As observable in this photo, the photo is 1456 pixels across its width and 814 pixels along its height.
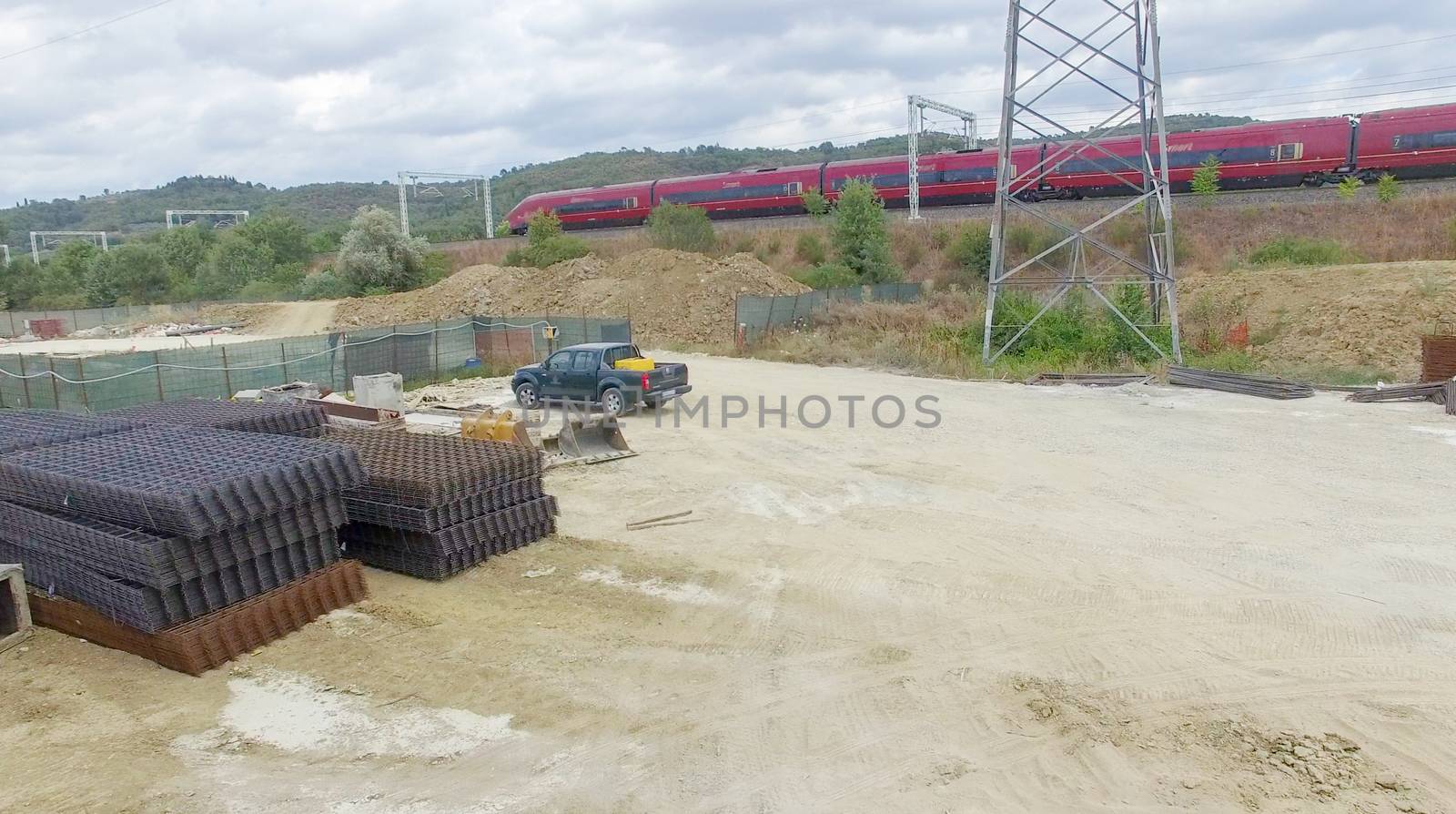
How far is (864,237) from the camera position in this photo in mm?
38906

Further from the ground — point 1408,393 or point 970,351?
point 970,351

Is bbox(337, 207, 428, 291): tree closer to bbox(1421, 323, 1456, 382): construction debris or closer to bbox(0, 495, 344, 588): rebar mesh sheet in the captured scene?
bbox(0, 495, 344, 588): rebar mesh sheet

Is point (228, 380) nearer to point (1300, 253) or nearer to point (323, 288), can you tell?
point (1300, 253)

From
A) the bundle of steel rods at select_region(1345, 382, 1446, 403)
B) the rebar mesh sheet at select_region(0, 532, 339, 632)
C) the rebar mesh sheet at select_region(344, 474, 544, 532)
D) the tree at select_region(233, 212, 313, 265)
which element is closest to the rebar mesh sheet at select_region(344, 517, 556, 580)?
the rebar mesh sheet at select_region(344, 474, 544, 532)

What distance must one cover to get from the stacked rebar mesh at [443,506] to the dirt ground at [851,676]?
0.30 metres

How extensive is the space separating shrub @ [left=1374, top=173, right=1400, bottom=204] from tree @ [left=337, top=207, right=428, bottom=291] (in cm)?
4626

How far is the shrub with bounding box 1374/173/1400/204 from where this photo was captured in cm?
3238

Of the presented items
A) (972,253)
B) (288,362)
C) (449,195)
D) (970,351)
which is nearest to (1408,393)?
(970,351)

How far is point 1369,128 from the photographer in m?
33.7

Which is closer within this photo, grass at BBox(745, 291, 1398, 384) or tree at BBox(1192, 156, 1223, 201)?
grass at BBox(745, 291, 1398, 384)

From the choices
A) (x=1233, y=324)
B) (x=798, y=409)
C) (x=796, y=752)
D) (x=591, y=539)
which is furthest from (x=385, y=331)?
(x=1233, y=324)

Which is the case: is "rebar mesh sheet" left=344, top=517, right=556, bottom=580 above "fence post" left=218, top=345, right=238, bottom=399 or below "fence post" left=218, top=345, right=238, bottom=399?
below

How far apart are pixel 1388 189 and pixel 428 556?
37.7 m

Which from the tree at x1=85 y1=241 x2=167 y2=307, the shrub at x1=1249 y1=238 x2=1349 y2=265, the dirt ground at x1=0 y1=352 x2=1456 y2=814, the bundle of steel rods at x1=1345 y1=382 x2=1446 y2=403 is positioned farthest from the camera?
the tree at x1=85 y1=241 x2=167 y2=307
